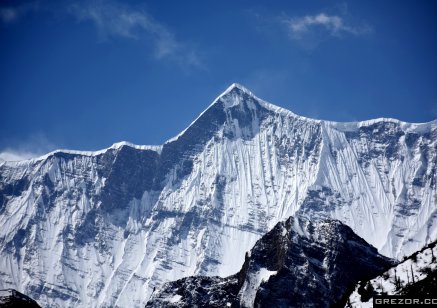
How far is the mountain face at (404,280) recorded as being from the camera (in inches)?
6845

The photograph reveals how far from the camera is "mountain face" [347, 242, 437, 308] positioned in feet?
570

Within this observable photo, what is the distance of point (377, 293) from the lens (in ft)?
595

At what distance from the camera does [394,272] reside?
188375 millimetres

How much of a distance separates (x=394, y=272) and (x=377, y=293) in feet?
29.0

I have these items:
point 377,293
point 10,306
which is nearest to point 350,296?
point 377,293

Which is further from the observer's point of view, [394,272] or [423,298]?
[394,272]

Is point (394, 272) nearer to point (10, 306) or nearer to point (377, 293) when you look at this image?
point (377, 293)

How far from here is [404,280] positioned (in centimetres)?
18238

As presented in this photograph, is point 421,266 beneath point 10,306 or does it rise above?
above

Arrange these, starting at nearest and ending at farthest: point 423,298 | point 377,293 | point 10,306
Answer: point 423,298
point 377,293
point 10,306

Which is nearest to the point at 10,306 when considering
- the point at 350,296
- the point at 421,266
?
the point at 350,296

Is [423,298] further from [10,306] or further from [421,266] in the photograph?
[10,306]

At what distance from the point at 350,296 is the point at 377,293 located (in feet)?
28.2

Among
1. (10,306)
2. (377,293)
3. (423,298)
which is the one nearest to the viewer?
(423,298)
